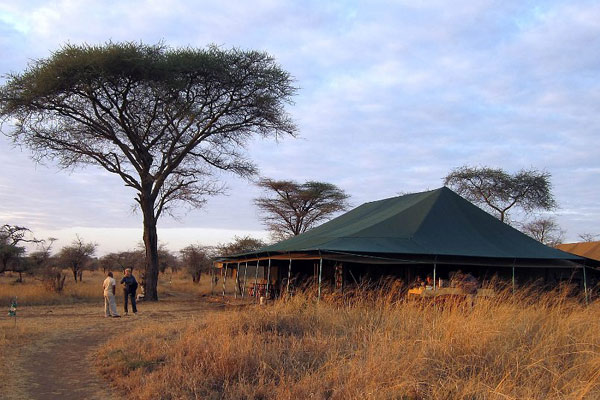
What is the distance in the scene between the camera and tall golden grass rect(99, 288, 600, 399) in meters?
4.86

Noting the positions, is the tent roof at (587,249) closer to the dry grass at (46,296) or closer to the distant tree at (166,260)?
the dry grass at (46,296)

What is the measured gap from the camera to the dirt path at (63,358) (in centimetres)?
647

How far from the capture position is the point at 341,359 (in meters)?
5.97

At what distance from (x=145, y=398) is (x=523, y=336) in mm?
3985

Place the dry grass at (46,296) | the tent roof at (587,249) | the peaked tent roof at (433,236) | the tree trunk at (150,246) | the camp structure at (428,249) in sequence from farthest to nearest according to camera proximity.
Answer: the tent roof at (587,249), the tree trunk at (150,246), the dry grass at (46,296), the peaked tent roof at (433,236), the camp structure at (428,249)

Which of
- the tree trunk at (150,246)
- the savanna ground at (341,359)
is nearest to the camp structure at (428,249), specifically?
the tree trunk at (150,246)

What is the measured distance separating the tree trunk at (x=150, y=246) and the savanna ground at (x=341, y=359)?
525 inches

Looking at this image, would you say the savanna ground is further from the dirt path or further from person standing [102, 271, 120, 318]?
person standing [102, 271, 120, 318]

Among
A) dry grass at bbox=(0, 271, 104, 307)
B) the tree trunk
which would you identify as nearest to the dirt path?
dry grass at bbox=(0, 271, 104, 307)

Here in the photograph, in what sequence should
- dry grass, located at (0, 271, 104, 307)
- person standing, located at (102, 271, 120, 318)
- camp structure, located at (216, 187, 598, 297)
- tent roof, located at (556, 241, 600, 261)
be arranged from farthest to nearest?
tent roof, located at (556, 241, 600, 261), dry grass, located at (0, 271, 104, 307), person standing, located at (102, 271, 120, 318), camp structure, located at (216, 187, 598, 297)

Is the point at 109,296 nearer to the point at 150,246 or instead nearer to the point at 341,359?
the point at 150,246

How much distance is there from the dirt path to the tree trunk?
7.15 metres

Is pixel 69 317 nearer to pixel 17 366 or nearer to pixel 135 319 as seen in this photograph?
pixel 135 319

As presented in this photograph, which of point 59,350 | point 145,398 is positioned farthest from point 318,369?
point 59,350
